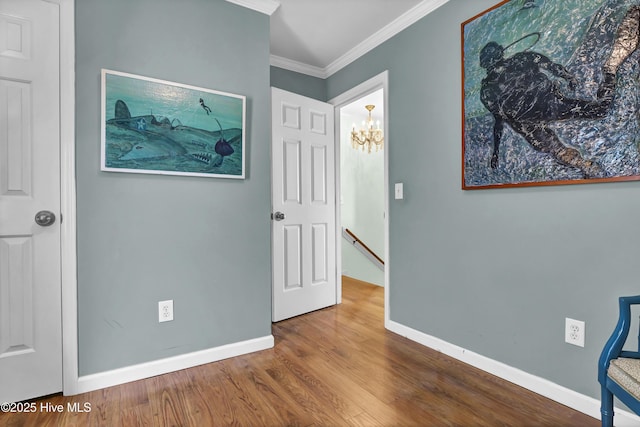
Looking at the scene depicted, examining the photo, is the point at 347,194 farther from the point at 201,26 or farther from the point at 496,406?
the point at 496,406

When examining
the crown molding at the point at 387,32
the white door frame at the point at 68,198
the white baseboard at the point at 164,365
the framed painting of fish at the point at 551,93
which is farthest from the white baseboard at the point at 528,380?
the crown molding at the point at 387,32

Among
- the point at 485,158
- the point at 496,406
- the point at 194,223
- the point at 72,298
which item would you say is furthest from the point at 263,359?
the point at 485,158

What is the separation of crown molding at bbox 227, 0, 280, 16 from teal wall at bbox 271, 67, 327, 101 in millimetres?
782

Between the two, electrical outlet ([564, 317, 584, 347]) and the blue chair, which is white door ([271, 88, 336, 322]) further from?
the blue chair

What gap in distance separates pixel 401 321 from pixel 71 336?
2.10m

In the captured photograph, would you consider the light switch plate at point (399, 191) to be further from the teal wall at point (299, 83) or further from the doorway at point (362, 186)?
the doorway at point (362, 186)

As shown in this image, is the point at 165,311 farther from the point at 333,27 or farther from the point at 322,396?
the point at 333,27

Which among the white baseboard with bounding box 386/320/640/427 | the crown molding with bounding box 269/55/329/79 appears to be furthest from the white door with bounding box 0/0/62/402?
the white baseboard with bounding box 386/320/640/427

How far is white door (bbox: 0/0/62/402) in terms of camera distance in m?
1.59

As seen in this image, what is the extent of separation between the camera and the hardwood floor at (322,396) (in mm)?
1495

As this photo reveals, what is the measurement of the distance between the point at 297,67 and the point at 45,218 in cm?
241

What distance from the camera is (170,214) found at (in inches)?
77.3

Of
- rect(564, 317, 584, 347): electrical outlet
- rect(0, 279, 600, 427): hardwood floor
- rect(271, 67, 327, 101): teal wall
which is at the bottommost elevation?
rect(0, 279, 600, 427): hardwood floor

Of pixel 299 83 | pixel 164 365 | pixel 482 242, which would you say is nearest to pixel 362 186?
pixel 299 83
